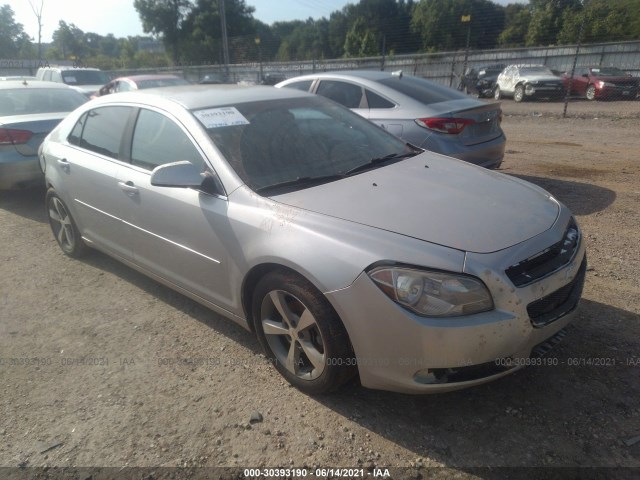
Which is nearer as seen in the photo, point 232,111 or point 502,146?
point 232,111

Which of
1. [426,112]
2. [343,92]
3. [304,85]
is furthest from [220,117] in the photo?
[304,85]

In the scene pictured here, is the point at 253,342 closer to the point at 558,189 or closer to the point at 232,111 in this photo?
the point at 232,111

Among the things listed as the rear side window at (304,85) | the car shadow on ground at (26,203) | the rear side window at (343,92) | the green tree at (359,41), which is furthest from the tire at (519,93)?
the green tree at (359,41)

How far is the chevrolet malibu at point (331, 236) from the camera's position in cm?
214

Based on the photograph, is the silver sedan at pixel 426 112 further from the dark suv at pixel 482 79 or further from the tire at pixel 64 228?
the dark suv at pixel 482 79

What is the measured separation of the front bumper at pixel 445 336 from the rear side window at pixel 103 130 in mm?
2408

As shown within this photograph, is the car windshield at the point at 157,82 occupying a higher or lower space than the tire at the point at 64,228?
higher

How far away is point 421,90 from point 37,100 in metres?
5.43

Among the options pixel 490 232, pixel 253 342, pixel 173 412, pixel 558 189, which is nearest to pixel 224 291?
pixel 253 342

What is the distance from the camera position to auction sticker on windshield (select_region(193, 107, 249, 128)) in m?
3.07

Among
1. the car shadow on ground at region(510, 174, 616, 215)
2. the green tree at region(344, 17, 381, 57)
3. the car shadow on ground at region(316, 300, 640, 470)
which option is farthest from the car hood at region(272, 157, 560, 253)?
the green tree at region(344, 17, 381, 57)

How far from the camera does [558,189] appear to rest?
607 cm

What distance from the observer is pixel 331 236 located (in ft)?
7.64

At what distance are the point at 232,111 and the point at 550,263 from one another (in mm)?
2189
